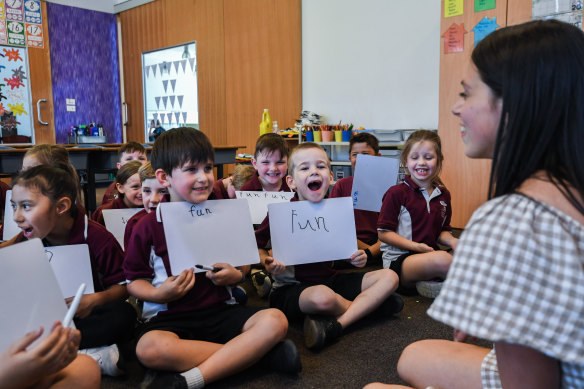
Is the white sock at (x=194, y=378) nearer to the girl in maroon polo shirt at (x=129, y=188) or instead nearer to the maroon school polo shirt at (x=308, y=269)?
the maroon school polo shirt at (x=308, y=269)

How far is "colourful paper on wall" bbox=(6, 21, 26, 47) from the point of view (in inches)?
228

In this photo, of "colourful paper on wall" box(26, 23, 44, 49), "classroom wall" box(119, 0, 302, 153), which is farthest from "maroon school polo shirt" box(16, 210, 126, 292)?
"colourful paper on wall" box(26, 23, 44, 49)

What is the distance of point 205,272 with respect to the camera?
1.35 meters

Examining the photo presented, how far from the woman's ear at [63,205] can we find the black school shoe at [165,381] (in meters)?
0.54

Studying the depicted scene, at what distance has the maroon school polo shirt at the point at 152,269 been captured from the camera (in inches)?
50.3

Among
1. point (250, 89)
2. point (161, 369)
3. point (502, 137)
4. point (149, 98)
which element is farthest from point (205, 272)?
point (149, 98)

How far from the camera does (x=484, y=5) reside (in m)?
3.08

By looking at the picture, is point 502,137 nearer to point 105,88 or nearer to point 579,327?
point 579,327

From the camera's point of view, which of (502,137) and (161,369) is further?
(161,369)

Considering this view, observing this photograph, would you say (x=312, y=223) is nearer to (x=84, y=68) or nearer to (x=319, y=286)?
(x=319, y=286)

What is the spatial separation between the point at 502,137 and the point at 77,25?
23.9ft

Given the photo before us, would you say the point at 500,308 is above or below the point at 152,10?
below

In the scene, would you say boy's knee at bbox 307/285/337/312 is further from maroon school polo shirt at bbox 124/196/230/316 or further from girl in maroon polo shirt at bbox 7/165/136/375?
girl in maroon polo shirt at bbox 7/165/136/375

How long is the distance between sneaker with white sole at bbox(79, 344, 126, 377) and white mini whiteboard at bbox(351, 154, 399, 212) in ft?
4.65
